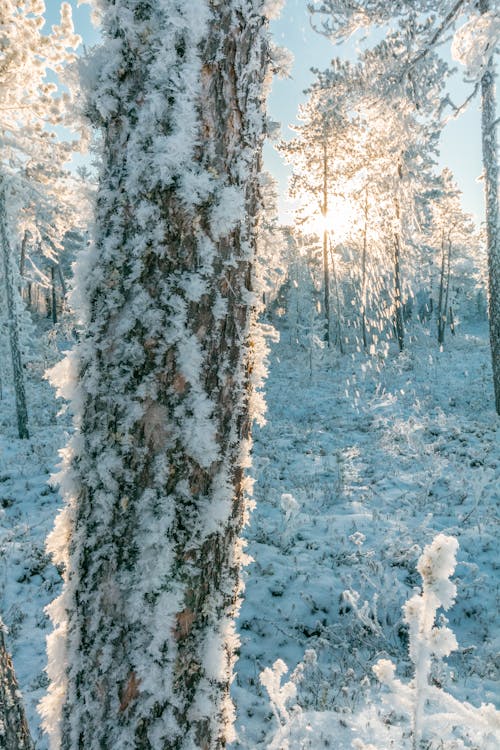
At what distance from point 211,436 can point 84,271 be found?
0.70m

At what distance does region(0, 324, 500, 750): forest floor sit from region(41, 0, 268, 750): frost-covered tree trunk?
4.45 ft

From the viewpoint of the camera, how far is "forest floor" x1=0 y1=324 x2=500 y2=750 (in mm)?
3656

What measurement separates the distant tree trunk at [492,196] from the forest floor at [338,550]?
2.24m

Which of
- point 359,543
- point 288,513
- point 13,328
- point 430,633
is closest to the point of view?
point 430,633

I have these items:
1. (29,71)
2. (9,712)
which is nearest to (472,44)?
(29,71)

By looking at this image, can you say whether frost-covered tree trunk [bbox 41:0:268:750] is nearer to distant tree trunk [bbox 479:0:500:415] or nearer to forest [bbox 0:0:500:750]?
forest [bbox 0:0:500:750]

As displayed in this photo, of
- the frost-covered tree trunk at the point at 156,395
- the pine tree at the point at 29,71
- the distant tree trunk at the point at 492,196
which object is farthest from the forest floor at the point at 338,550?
the pine tree at the point at 29,71

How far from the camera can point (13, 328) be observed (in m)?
12.6

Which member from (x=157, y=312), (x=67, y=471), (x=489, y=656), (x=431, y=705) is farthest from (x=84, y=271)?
(x=489, y=656)

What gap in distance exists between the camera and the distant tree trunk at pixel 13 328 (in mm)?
12023

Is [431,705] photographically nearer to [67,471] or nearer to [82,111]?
[67,471]

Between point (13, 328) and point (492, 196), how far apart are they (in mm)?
12377

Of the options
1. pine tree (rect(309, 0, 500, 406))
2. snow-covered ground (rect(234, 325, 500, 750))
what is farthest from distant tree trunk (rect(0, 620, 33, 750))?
pine tree (rect(309, 0, 500, 406))

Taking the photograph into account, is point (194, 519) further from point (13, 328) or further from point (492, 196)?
point (13, 328)
